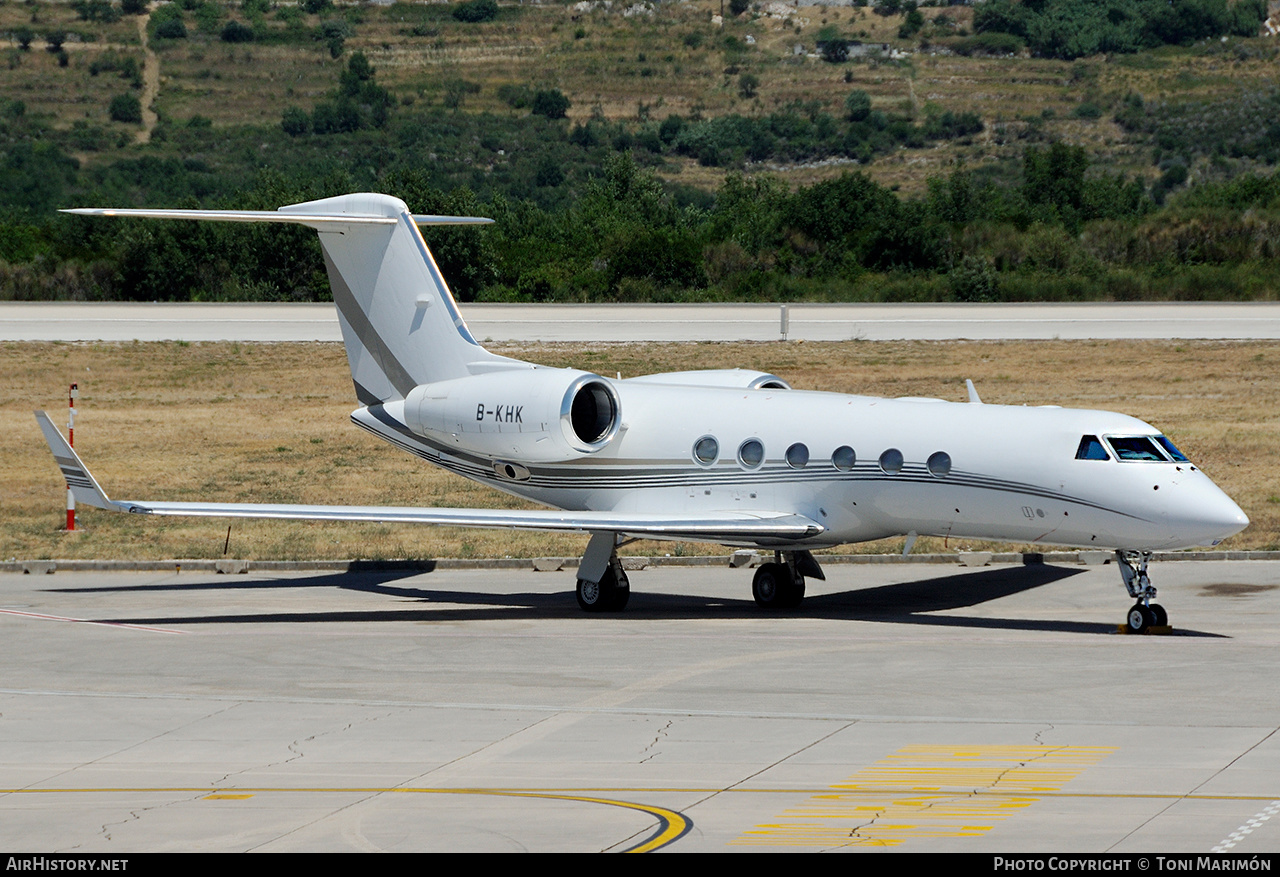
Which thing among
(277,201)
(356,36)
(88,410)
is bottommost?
(88,410)

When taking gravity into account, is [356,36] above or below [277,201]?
above

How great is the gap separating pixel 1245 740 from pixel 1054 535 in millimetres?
6378

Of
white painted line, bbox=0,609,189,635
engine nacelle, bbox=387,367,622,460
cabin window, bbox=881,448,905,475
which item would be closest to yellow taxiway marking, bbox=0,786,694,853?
white painted line, bbox=0,609,189,635

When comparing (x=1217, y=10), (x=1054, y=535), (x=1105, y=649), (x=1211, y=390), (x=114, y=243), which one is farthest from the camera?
(x=1217, y=10)

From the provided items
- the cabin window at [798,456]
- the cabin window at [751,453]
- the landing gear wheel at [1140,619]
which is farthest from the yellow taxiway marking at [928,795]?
the cabin window at [751,453]

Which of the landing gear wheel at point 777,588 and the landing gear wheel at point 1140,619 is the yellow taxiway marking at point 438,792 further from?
the landing gear wheel at point 777,588

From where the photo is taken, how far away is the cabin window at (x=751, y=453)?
72.7ft

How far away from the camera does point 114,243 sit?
7562cm

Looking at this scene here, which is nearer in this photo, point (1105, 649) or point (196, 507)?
point (1105, 649)

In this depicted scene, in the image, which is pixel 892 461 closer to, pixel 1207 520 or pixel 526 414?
pixel 1207 520

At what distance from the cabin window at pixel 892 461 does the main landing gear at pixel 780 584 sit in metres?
2.12

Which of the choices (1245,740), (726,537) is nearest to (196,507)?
(726,537)

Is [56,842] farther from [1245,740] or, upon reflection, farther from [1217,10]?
[1217,10]

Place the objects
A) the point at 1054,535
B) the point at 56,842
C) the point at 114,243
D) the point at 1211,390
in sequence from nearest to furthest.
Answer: the point at 56,842, the point at 1054,535, the point at 1211,390, the point at 114,243
